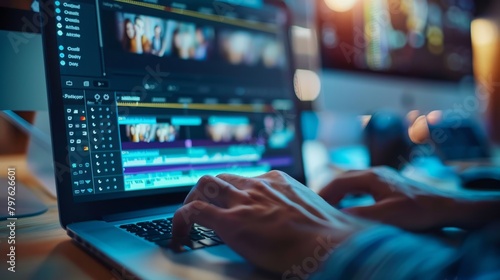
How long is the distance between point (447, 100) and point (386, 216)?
3.93 ft

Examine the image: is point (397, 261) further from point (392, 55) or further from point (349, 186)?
point (392, 55)

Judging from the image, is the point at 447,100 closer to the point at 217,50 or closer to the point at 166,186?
the point at 217,50

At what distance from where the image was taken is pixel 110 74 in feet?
1.91

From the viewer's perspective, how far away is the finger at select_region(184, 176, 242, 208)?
445 millimetres

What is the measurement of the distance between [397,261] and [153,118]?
0.43 m

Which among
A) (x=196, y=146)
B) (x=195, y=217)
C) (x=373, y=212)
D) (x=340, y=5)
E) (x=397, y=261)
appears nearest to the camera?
(x=397, y=261)

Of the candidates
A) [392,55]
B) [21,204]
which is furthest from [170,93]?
[392,55]

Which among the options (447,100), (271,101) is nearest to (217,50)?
(271,101)

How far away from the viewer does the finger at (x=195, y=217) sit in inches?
16.3

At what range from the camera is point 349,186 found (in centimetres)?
64

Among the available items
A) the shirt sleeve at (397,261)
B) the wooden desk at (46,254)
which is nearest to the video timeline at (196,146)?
the wooden desk at (46,254)

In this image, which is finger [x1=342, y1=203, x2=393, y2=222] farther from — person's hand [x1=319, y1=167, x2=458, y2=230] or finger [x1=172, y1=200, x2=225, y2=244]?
finger [x1=172, y1=200, x2=225, y2=244]

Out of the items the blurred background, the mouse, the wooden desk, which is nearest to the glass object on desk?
the wooden desk

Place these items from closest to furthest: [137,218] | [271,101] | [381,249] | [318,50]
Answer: [381,249] → [137,218] → [271,101] → [318,50]
